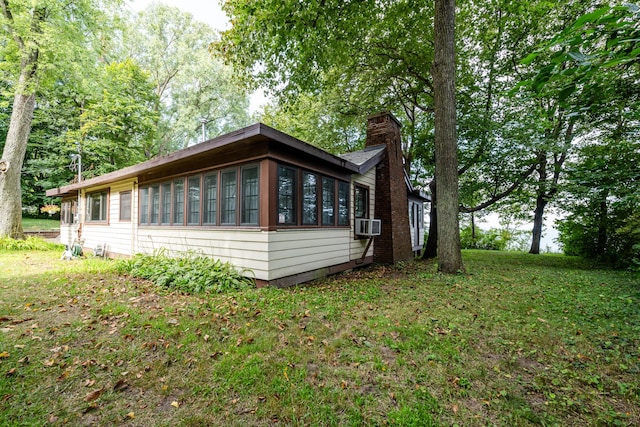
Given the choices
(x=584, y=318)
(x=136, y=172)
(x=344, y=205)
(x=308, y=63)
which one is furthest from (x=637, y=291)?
(x=136, y=172)

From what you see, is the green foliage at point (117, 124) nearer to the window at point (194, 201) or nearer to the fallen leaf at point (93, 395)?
the window at point (194, 201)

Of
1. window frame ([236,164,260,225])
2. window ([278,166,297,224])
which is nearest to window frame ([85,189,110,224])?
window frame ([236,164,260,225])

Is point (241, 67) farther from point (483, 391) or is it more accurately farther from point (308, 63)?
point (483, 391)

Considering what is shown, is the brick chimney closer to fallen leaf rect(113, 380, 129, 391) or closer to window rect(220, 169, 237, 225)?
window rect(220, 169, 237, 225)

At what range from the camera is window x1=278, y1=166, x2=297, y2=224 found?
5391 millimetres

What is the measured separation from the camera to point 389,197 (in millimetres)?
8812

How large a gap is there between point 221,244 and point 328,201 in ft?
9.04

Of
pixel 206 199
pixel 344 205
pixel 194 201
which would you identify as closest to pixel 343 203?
pixel 344 205

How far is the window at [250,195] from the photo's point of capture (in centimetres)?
532

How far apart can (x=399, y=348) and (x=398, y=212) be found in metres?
6.63

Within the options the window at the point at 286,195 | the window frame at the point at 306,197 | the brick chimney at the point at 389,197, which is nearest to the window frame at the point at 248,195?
the window at the point at 286,195

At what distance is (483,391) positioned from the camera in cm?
232

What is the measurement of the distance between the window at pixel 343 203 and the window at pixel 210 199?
123 inches

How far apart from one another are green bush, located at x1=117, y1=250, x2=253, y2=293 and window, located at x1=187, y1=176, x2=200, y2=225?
83 centimetres
